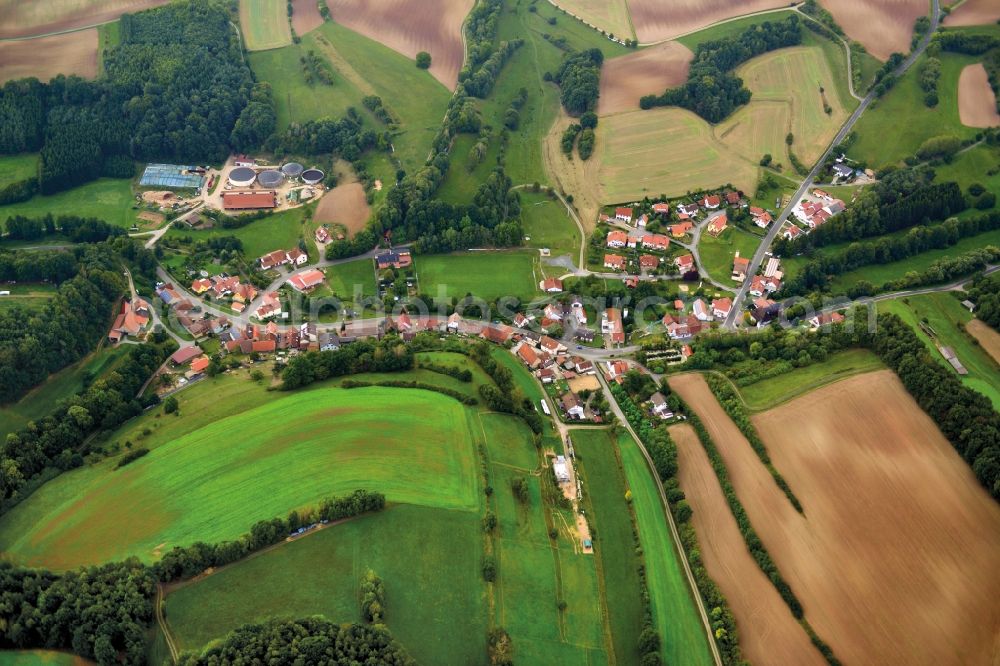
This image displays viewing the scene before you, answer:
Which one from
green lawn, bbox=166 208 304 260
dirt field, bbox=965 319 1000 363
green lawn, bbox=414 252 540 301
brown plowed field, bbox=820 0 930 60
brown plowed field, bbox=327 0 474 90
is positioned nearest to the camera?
dirt field, bbox=965 319 1000 363

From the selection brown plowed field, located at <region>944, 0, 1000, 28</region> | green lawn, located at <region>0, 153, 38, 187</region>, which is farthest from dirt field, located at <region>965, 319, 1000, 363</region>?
green lawn, located at <region>0, 153, 38, 187</region>

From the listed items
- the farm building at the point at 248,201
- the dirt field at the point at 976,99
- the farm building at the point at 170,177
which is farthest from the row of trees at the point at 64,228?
the dirt field at the point at 976,99

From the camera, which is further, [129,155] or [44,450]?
[129,155]

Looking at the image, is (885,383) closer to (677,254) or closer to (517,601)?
(677,254)

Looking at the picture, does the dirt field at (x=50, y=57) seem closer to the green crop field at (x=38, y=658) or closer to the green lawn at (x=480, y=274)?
the green lawn at (x=480, y=274)

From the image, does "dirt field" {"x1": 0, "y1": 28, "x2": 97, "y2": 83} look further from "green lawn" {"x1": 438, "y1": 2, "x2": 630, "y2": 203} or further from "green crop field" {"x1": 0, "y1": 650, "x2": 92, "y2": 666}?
"green crop field" {"x1": 0, "y1": 650, "x2": 92, "y2": 666}

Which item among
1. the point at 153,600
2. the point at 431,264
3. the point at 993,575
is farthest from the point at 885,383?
the point at 153,600

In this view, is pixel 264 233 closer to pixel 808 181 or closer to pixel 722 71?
pixel 808 181

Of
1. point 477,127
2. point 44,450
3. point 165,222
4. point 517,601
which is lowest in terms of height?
point 517,601
